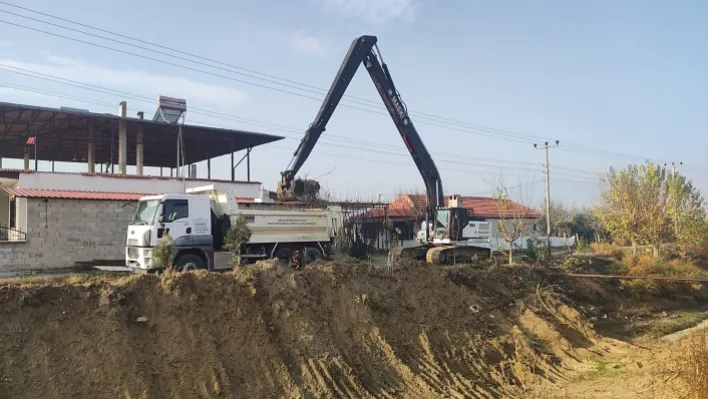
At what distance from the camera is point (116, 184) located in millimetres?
20953

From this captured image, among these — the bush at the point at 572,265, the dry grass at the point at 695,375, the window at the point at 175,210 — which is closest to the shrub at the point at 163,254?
the window at the point at 175,210

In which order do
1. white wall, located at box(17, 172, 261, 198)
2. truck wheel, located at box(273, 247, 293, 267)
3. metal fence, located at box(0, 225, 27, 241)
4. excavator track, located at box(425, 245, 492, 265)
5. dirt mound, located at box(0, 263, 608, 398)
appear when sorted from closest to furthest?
dirt mound, located at box(0, 263, 608, 398), truck wheel, located at box(273, 247, 293, 267), metal fence, located at box(0, 225, 27, 241), excavator track, located at box(425, 245, 492, 265), white wall, located at box(17, 172, 261, 198)

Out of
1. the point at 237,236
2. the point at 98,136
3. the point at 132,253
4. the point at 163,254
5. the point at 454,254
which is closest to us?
the point at 163,254

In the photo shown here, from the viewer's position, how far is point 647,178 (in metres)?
23.7

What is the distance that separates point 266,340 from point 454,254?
1118 centimetres

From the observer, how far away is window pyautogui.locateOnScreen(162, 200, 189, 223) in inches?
546

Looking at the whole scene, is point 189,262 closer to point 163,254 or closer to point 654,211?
point 163,254

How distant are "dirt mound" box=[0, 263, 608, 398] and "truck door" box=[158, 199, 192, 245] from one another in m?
4.34

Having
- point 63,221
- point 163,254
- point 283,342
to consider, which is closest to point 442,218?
point 163,254

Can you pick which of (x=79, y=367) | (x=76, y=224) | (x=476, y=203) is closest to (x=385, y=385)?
(x=79, y=367)

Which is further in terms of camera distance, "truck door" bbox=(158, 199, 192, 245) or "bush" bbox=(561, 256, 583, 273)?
"bush" bbox=(561, 256, 583, 273)

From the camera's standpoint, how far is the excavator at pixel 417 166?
17.7 metres

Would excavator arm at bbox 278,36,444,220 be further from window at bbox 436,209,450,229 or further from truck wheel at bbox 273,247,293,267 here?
truck wheel at bbox 273,247,293,267

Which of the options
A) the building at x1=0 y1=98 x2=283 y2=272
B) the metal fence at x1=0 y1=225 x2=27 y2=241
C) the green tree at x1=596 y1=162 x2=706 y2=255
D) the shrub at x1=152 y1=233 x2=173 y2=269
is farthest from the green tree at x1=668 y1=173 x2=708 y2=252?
the metal fence at x1=0 y1=225 x2=27 y2=241
